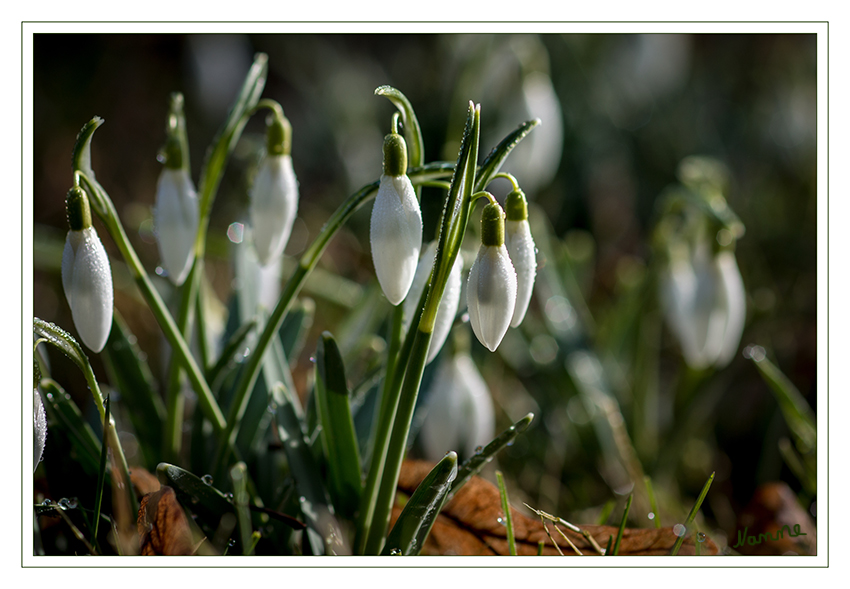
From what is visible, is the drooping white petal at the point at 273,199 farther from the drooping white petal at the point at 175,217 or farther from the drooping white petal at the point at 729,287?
the drooping white petal at the point at 729,287

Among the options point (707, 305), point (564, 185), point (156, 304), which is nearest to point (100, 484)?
point (156, 304)

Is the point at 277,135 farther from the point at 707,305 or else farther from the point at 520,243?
the point at 707,305

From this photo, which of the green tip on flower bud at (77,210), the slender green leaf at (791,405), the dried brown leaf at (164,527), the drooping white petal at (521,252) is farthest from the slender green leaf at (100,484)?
the slender green leaf at (791,405)

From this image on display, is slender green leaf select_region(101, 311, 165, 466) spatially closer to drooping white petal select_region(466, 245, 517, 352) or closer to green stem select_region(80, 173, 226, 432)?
green stem select_region(80, 173, 226, 432)
